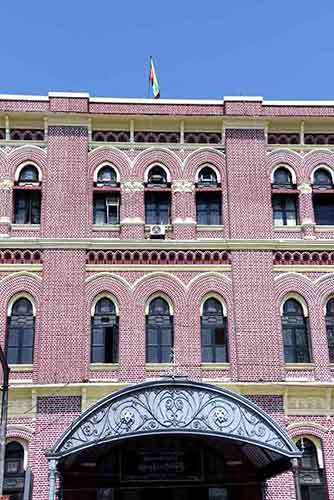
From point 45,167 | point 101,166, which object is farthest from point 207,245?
point 45,167

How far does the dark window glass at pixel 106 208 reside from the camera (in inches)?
986

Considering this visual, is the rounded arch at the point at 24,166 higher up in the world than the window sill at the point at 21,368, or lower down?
higher up

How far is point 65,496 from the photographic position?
70.4 ft

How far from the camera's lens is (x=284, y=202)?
84.3 feet

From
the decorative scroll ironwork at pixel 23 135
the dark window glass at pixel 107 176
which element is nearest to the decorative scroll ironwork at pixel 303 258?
the dark window glass at pixel 107 176

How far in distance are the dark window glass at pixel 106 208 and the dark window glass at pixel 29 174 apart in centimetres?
223

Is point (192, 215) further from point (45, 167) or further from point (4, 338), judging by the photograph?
point (4, 338)

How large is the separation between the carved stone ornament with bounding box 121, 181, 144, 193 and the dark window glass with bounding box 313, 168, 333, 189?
6.23 meters

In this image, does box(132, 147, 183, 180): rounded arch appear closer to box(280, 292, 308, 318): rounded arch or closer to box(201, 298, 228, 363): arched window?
box(201, 298, 228, 363): arched window

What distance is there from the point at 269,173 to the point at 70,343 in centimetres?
921

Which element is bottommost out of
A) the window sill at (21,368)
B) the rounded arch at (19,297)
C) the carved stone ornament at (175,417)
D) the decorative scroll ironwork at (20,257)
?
the carved stone ornament at (175,417)

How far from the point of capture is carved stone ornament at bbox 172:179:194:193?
82.8 ft

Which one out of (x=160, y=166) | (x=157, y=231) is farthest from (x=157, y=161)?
(x=157, y=231)

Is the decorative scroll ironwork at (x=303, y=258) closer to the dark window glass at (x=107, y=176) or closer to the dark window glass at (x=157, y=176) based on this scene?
the dark window glass at (x=157, y=176)
